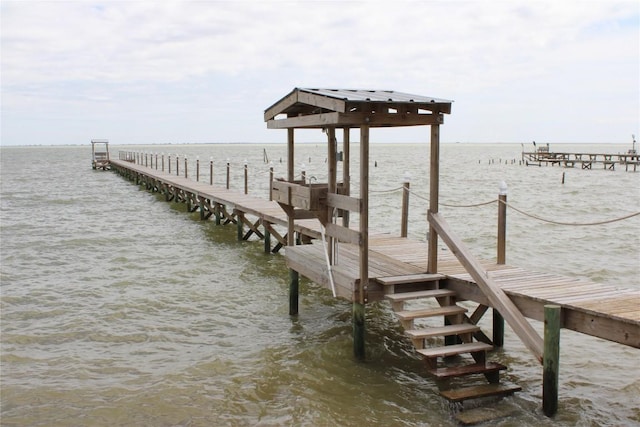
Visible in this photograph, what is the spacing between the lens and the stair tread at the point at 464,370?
21.1 feet

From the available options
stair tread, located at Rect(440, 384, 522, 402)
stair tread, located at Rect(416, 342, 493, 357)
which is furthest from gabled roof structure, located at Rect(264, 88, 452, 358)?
stair tread, located at Rect(440, 384, 522, 402)

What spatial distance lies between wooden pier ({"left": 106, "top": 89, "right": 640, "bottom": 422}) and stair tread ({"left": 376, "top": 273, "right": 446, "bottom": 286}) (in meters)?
0.01

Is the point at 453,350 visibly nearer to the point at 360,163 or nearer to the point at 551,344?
the point at 551,344

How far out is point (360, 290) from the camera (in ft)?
24.5

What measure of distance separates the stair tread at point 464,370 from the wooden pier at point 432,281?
0.5 inches

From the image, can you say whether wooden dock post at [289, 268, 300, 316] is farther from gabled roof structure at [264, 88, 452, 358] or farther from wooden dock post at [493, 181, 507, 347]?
wooden dock post at [493, 181, 507, 347]

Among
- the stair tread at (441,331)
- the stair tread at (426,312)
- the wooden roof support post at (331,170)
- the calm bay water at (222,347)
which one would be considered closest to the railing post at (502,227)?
the calm bay water at (222,347)

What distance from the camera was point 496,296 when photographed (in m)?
6.57

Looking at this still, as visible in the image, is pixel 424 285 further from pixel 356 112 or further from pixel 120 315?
pixel 120 315

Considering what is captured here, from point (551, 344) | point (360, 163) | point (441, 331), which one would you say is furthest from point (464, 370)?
point (360, 163)

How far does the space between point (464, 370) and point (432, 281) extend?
53.5 inches

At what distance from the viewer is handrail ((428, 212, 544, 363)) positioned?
612 centimetres

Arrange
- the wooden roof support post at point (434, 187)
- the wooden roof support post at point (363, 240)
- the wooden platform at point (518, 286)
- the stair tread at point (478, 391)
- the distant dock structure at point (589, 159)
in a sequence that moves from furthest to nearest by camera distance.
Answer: the distant dock structure at point (589, 159)
the wooden roof support post at point (434, 187)
the wooden roof support post at point (363, 240)
the stair tread at point (478, 391)
the wooden platform at point (518, 286)

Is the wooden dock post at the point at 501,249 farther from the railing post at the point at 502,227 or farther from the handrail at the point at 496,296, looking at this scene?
the handrail at the point at 496,296
